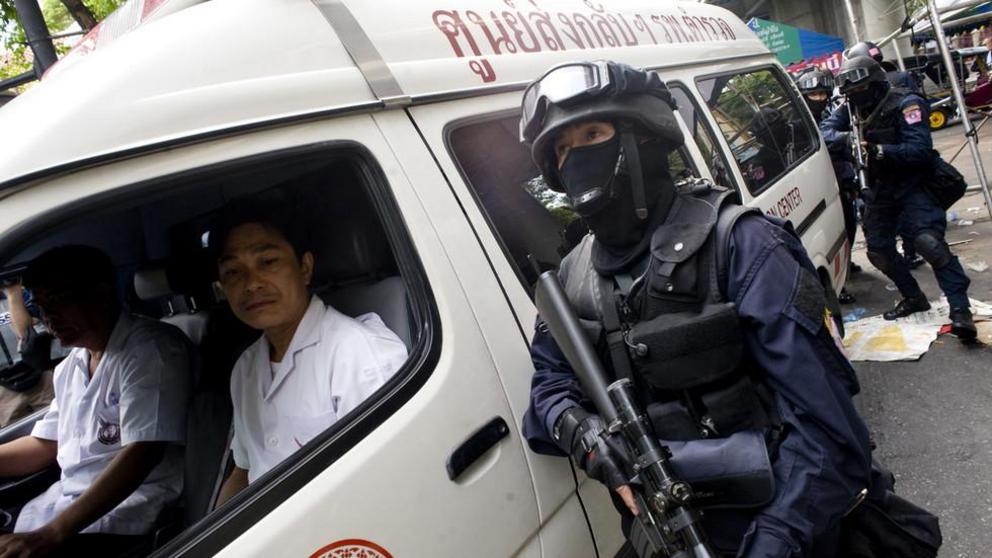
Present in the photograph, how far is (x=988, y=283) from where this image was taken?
4812mm

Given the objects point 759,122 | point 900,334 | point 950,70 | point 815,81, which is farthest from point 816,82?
point 759,122

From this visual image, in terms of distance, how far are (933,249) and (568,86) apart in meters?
3.61

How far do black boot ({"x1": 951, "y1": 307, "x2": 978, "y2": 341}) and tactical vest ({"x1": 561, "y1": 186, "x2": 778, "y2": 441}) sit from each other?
11.1 ft

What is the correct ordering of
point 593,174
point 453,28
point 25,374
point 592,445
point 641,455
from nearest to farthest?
point 641,455 < point 592,445 < point 593,174 < point 453,28 < point 25,374

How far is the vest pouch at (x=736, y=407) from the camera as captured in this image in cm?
133

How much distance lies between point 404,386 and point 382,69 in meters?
0.79

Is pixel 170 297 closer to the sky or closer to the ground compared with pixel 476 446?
closer to the sky

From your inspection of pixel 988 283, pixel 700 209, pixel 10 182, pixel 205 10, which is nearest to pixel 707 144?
pixel 700 209

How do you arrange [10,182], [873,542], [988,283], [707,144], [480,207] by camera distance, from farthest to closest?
[988,283], [707,144], [480,207], [873,542], [10,182]

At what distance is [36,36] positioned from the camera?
2852 mm

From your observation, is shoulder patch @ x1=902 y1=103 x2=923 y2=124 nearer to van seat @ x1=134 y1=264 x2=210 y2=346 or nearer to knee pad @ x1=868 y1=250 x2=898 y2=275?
knee pad @ x1=868 y1=250 x2=898 y2=275

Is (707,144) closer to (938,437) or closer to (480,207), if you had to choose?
(480,207)

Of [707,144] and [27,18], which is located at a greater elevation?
[27,18]

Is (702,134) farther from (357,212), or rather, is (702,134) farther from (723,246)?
(357,212)
